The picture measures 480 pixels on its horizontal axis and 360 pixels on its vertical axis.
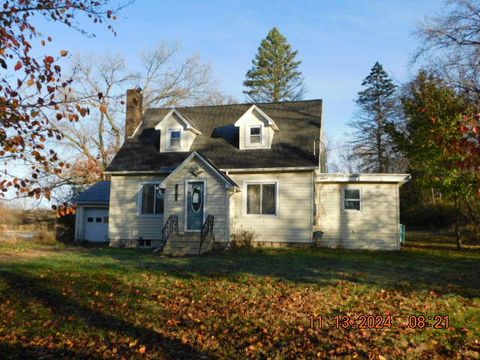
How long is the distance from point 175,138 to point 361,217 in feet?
33.3

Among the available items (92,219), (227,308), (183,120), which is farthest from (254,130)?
(227,308)

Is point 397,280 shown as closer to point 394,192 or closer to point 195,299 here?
point 195,299

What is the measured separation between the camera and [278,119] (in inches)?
914

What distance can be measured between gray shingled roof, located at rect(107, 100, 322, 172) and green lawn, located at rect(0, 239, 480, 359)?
293 inches

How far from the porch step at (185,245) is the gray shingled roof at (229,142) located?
4.11 meters

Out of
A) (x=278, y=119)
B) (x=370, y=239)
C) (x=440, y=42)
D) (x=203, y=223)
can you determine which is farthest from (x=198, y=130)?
(x=440, y=42)

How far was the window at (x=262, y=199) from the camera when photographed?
20.1 m

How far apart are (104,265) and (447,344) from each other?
993 cm

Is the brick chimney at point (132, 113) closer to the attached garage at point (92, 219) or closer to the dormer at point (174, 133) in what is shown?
the dormer at point (174, 133)

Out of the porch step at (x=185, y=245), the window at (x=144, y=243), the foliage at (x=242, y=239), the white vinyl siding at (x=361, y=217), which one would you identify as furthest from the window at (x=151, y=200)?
the white vinyl siding at (x=361, y=217)

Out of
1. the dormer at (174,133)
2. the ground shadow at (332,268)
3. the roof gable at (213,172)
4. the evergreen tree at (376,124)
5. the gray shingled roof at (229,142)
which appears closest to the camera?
the ground shadow at (332,268)

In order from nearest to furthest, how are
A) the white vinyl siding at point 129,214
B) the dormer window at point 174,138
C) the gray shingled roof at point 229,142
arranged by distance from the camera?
the gray shingled roof at point 229,142 < the white vinyl siding at point 129,214 < the dormer window at point 174,138

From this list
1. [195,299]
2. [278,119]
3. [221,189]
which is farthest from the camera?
[278,119]

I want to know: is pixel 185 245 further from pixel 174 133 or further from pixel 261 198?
pixel 174 133
